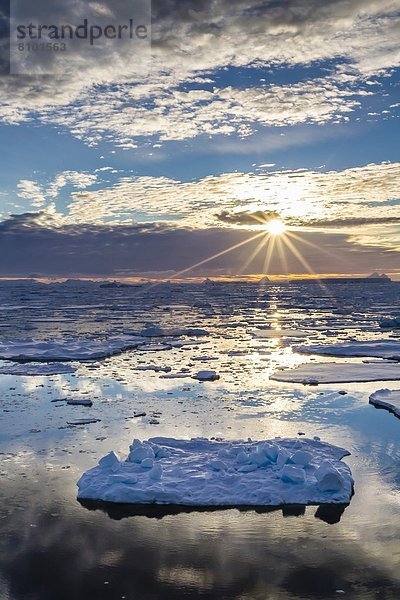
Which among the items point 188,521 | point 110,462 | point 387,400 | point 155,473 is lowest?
point 188,521

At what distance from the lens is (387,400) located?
13.0m

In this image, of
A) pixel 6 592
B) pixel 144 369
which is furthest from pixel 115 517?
pixel 144 369

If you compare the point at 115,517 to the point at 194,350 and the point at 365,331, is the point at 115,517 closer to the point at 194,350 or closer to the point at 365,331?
the point at 194,350

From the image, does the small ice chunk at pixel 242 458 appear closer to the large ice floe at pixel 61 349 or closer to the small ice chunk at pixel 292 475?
the small ice chunk at pixel 292 475

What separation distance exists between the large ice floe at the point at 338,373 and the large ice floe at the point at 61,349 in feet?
26.0

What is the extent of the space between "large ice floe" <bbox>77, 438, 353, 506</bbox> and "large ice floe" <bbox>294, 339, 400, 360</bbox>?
12623 mm

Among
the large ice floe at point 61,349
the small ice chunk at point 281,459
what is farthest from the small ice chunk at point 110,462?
the large ice floe at point 61,349

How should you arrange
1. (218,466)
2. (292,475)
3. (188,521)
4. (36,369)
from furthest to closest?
1. (36,369)
2. (218,466)
3. (292,475)
4. (188,521)

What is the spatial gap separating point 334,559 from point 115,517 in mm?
2880

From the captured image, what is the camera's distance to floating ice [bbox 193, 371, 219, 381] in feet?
53.3

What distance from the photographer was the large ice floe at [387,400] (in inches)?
485

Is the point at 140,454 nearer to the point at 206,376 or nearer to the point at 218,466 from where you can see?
the point at 218,466

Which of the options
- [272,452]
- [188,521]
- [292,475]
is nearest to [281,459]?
[272,452]

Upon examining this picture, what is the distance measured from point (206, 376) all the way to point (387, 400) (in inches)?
215
